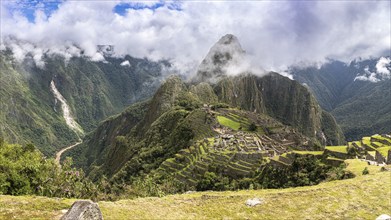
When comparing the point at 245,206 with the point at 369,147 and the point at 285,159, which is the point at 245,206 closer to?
the point at 369,147

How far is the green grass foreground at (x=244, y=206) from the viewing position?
33.1 m

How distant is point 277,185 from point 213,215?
187ft

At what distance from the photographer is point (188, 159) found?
134 metres

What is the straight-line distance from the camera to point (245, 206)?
36562 mm

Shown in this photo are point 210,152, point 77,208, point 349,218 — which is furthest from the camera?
point 210,152

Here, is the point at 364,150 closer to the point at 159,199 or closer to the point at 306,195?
the point at 306,195

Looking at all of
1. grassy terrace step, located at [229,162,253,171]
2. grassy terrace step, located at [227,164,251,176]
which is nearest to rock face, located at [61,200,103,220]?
grassy terrace step, located at [227,164,251,176]

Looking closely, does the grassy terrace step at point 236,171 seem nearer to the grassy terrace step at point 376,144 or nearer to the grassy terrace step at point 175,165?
the grassy terrace step at point 175,165

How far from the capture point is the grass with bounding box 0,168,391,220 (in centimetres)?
→ 3319

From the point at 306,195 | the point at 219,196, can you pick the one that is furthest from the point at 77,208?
the point at 306,195

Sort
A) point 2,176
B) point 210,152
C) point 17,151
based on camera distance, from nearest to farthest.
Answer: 1. point 2,176
2. point 17,151
3. point 210,152

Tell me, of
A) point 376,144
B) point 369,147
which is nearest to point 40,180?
point 369,147

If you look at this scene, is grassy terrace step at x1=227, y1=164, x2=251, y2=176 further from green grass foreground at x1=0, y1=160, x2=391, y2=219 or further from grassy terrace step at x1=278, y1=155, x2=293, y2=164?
green grass foreground at x1=0, y1=160, x2=391, y2=219

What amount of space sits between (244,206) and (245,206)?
10 centimetres
